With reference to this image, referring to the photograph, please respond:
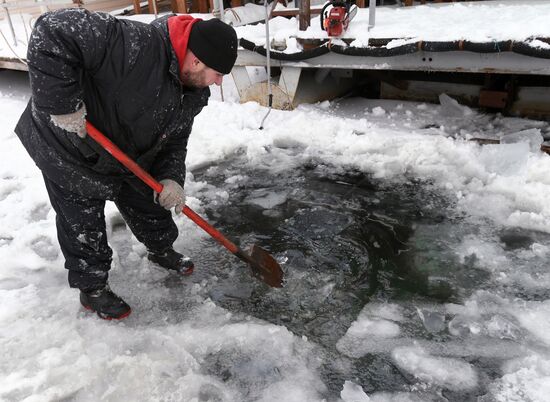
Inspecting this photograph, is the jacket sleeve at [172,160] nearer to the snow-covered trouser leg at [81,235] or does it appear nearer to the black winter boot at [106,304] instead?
the snow-covered trouser leg at [81,235]

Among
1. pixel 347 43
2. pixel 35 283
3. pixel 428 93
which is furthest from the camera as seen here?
pixel 428 93

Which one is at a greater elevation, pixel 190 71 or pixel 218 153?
pixel 190 71

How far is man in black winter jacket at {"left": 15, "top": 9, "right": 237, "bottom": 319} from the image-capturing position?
1906 mm

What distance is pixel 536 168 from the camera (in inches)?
147

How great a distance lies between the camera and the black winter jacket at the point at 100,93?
74.0 inches

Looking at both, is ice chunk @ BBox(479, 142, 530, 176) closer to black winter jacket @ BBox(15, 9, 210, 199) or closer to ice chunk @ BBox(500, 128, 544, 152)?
ice chunk @ BBox(500, 128, 544, 152)

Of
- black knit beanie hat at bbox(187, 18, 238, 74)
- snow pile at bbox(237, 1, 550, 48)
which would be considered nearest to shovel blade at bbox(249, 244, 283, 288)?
black knit beanie hat at bbox(187, 18, 238, 74)

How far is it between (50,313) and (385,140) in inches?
140

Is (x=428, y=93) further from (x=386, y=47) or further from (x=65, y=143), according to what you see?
(x=65, y=143)

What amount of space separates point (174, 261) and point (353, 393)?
142cm

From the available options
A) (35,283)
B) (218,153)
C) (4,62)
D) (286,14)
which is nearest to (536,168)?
(218,153)

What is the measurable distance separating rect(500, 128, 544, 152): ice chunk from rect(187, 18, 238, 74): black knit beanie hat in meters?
3.38

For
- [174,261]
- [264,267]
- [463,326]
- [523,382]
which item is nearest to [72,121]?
[174,261]

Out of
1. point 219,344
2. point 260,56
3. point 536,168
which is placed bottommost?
point 219,344
